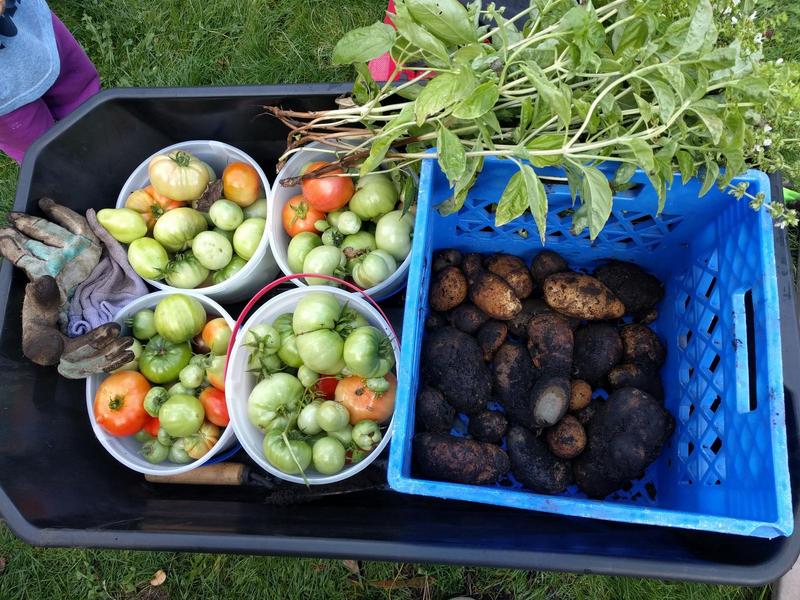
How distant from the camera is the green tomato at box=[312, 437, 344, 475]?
4.52 ft

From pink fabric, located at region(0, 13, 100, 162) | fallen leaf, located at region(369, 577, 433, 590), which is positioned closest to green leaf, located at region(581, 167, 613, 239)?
fallen leaf, located at region(369, 577, 433, 590)

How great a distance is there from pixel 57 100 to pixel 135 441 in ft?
4.17

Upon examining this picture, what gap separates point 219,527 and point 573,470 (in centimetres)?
90

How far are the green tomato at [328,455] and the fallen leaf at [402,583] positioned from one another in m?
0.68

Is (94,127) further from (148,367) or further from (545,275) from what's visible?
(545,275)

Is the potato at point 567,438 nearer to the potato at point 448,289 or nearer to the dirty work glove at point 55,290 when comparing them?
the potato at point 448,289

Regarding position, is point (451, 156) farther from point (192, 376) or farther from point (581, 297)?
point (192, 376)

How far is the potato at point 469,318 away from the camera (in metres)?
1.51

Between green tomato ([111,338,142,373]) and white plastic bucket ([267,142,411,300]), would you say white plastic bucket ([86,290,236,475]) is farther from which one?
white plastic bucket ([267,142,411,300])

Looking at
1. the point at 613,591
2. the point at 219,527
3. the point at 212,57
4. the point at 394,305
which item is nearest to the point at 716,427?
the point at 613,591

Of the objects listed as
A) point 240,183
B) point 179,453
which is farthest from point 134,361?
point 240,183

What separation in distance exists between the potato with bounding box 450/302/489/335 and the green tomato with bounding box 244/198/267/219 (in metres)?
0.71

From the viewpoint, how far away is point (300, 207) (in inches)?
62.3

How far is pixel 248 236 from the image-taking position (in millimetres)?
1646
